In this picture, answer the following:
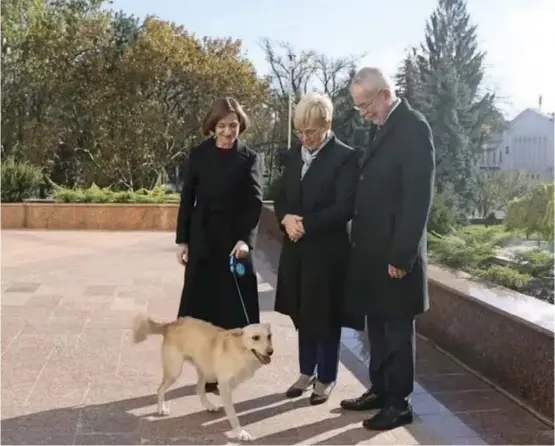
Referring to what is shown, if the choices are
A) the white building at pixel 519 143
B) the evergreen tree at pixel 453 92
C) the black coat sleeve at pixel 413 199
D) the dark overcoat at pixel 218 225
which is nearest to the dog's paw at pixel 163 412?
the dark overcoat at pixel 218 225

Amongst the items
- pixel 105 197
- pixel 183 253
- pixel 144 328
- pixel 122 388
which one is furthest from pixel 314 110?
pixel 105 197

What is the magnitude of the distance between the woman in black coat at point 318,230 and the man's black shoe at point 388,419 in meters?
0.44

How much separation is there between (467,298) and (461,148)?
19603mm

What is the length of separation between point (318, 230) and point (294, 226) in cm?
13

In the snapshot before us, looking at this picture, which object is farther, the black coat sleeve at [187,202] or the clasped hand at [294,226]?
the black coat sleeve at [187,202]

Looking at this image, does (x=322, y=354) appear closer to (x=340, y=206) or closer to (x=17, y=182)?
(x=340, y=206)

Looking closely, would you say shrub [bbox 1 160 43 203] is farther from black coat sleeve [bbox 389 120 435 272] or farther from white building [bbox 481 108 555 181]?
white building [bbox 481 108 555 181]

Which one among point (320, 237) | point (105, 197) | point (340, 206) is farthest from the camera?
point (105, 197)

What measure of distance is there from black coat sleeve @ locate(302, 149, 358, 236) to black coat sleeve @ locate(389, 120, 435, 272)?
1.23ft

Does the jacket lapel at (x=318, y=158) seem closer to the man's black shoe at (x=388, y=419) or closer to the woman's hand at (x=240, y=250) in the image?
the woman's hand at (x=240, y=250)

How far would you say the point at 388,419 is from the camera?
3775 millimetres

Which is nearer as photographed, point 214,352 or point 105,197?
point 214,352

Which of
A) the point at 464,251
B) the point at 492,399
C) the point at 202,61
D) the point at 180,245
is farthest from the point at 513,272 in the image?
the point at 202,61

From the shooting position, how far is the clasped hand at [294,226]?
3.94m
